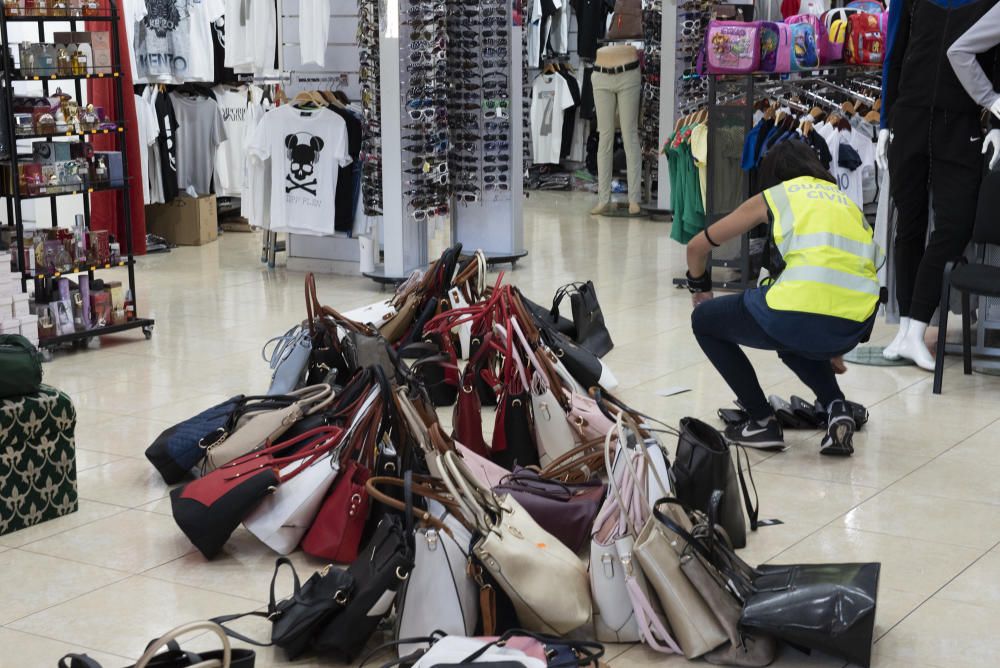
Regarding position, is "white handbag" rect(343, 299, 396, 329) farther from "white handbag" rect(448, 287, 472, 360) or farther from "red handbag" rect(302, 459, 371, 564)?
"red handbag" rect(302, 459, 371, 564)

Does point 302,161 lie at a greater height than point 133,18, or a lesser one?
lesser

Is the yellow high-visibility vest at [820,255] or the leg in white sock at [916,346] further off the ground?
the yellow high-visibility vest at [820,255]

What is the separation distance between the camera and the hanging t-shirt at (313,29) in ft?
27.2

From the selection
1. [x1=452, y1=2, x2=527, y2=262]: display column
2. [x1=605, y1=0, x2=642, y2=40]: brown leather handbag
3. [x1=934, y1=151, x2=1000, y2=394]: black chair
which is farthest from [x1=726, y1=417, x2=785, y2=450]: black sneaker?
[x1=605, y1=0, x2=642, y2=40]: brown leather handbag

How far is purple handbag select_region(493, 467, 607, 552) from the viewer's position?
3.56 m

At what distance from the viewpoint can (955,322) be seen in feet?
22.8

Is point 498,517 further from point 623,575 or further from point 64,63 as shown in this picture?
point 64,63

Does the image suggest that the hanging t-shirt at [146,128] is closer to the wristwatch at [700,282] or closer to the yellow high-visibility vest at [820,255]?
the wristwatch at [700,282]

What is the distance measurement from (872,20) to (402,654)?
602cm

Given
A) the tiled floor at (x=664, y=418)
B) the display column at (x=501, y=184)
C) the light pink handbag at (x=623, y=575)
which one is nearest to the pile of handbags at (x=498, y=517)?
the light pink handbag at (x=623, y=575)

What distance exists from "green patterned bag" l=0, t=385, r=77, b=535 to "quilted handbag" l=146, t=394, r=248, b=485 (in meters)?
0.32

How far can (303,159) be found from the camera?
8.36 m

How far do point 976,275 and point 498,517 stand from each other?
314 cm

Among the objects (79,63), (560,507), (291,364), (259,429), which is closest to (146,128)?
(79,63)
